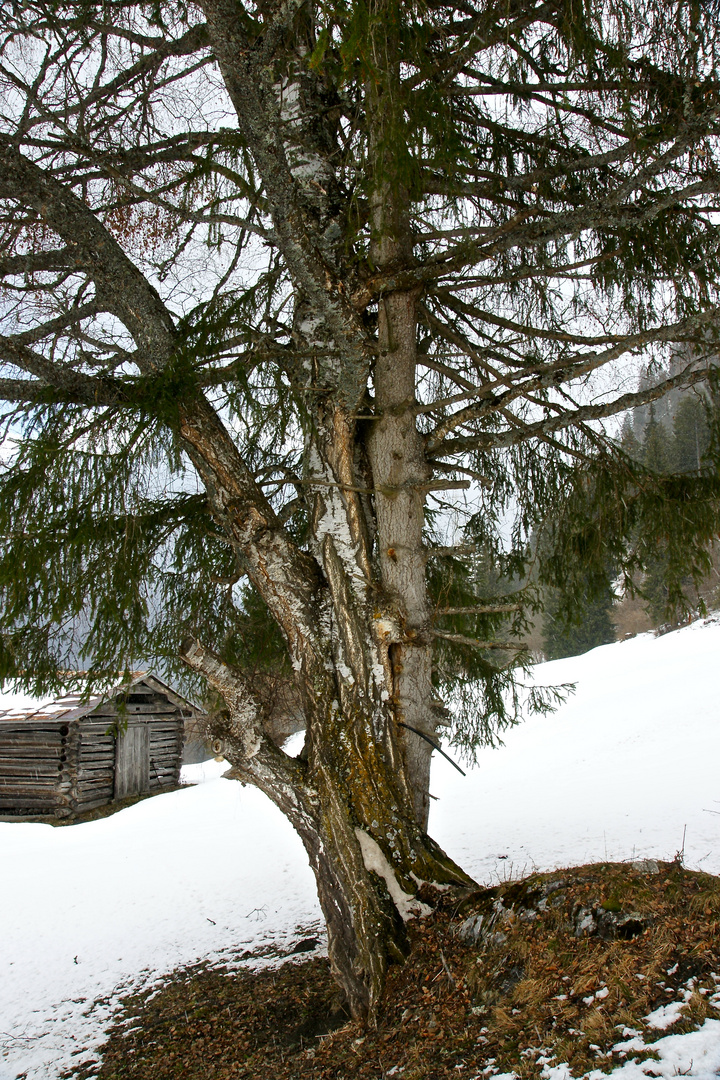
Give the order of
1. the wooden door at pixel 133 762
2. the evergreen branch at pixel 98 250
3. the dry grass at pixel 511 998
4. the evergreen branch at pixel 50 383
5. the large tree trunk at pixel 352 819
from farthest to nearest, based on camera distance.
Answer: the wooden door at pixel 133 762 → the evergreen branch at pixel 50 383 → the evergreen branch at pixel 98 250 → the large tree trunk at pixel 352 819 → the dry grass at pixel 511 998

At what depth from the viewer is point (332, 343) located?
12.7 feet

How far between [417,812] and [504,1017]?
136 cm

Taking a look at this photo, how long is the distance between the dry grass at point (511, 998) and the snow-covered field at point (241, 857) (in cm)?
24

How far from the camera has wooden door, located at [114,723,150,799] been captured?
15875 mm

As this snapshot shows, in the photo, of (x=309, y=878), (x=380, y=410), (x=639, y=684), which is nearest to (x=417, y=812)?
(x=380, y=410)

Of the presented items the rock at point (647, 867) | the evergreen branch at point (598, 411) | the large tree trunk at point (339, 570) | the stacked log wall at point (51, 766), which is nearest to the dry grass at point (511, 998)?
the rock at point (647, 867)

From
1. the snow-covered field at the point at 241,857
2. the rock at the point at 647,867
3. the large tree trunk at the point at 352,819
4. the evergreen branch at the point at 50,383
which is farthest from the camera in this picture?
the snow-covered field at the point at 241,857

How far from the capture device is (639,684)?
21312 millimetres

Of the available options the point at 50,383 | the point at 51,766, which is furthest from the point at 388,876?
the point at 51,766

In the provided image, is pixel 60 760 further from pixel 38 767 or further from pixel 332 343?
pixel 332 343

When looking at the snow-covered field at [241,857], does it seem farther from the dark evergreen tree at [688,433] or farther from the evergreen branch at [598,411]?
the dark evergreen tree at [688,433]

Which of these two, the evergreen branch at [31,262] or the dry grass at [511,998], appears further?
the evergreen branch at [31,262]

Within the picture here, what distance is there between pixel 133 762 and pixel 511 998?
15419 mm

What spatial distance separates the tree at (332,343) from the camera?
11.0 ft
